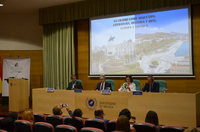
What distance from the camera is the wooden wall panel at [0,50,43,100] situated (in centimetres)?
823

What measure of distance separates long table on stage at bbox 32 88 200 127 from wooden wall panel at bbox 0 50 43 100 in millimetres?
3178


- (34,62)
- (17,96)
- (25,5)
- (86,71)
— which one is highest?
(25,5)

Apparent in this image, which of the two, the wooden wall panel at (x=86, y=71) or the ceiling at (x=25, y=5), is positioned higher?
the ceiling at (x=25, y=5)

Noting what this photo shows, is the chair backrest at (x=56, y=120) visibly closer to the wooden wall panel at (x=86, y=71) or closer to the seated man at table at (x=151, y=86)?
the seated man at table at (x=151, y=86)

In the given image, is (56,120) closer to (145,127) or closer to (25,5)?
(145,127)

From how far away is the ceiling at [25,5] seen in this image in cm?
694

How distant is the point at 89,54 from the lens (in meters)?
7.09

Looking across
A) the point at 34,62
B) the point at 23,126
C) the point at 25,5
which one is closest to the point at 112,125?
the point at 23,126

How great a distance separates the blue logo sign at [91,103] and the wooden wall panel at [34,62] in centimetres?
426

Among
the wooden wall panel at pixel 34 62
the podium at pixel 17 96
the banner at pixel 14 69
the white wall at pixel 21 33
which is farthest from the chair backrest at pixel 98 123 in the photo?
the white wall at pixel 21 33

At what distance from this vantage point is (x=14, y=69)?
7.65 meters

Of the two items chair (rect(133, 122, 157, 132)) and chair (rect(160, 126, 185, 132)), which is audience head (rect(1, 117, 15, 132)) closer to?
chair (rect(133, 122, 157, 132))

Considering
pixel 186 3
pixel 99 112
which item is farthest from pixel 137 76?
pixel 99 112

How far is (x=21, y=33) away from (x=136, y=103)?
6.42 metres
